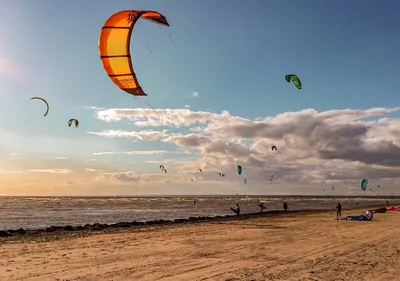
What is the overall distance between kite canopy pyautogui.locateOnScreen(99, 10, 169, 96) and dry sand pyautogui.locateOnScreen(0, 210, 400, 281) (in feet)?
16.3

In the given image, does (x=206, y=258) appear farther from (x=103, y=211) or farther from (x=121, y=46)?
(x=103, y=211)

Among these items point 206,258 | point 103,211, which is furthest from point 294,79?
point 103,211

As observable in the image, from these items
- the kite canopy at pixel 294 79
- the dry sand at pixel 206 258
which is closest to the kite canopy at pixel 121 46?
the dry sand at pixel 206 258

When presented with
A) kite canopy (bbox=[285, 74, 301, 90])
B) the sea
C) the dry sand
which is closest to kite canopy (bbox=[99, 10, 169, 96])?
the dry sand

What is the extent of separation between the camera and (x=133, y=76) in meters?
10.7

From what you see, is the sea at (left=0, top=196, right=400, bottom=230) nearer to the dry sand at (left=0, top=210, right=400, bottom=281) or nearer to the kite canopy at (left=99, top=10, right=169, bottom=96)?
the dry sand at (left=0, top=210, right=400, bottom=281)

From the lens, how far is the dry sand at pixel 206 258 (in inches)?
397

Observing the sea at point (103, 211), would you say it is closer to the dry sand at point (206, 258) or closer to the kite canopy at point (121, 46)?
the dry sand at point (206, 258)

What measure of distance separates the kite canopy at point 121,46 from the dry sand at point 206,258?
4.96 metres

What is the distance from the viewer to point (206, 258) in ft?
40.5

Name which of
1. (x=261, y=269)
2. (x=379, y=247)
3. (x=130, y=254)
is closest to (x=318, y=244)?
(x=379, y=247)

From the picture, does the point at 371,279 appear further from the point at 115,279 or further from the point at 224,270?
the point at 115,279

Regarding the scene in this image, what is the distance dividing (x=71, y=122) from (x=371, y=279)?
20.7 m

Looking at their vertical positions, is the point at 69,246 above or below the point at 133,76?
below
